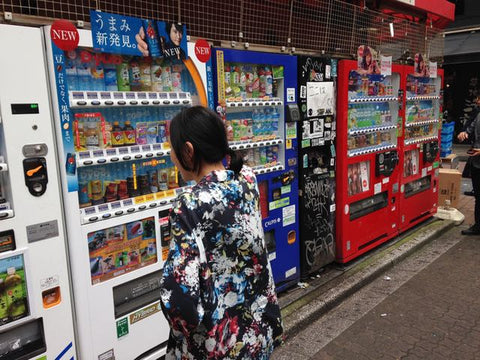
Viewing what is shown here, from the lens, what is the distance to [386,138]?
554cm

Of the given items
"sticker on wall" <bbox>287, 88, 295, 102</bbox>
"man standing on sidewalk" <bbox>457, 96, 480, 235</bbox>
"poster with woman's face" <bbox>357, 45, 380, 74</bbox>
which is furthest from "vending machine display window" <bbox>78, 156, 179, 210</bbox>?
"man standing on sidewalk" <bbox>457, 96, 480, 235</bbox>

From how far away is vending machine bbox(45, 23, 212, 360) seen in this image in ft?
7.73

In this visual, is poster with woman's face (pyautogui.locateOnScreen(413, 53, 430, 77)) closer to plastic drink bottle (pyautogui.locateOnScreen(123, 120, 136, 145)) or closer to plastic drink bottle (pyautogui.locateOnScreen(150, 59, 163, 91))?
plastic drink bottle (pyautogui.locateOnScreen(150, 59, 163, 91))

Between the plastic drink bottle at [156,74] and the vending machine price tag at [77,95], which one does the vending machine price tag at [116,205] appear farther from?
the plastic drink bottle at [156,74]

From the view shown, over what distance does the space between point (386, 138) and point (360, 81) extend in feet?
3.52

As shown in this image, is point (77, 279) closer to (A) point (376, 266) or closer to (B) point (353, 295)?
(B) point (353, 295)

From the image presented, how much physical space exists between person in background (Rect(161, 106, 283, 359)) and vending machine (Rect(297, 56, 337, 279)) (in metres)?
2.50

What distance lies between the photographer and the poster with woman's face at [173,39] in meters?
2.67

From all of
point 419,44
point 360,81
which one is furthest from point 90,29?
point 419,44

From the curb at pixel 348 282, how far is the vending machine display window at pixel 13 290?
215 cm

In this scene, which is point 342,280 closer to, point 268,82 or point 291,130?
point 291,130

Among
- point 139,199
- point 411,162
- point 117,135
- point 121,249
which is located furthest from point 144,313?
point 411,162

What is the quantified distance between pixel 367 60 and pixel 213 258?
3.91m

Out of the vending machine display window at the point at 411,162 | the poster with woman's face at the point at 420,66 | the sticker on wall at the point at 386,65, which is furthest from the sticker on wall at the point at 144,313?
the poster with woman's face at the point at 420,66
